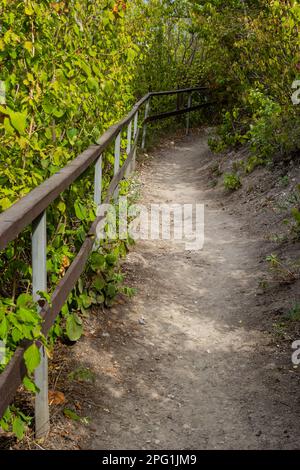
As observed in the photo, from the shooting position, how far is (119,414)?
3.76 meters

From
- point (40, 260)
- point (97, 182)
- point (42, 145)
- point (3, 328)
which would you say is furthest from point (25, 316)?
point (97, 182)

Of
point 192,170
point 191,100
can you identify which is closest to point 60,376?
point 192,170

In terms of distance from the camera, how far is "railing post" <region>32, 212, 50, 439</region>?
112 inches

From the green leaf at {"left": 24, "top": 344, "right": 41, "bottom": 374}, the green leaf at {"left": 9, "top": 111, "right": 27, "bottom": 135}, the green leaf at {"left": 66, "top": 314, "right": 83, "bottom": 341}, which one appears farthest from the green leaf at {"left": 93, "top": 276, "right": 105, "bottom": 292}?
the green leaf at {"left": 9, "top": 111, "right": 27, "bottom": 135}

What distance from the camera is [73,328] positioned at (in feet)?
13.8

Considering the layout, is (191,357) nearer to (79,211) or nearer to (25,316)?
(79,211)

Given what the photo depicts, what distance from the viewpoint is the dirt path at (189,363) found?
11.9 feet

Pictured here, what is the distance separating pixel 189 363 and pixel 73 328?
1001 mm

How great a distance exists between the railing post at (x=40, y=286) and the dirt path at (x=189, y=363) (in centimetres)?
31

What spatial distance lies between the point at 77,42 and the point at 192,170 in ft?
28.3

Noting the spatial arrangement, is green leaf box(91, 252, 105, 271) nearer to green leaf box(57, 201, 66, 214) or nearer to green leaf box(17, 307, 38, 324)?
green leaf box(57, 201, 66, 214)

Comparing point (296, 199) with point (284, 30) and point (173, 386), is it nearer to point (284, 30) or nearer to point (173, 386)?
point (284, 30)

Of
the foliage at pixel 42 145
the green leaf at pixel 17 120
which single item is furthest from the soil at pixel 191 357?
the green leaf at pixel 17 120

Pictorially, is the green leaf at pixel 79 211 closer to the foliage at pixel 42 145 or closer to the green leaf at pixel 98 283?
the foliage at pixel 42 145
